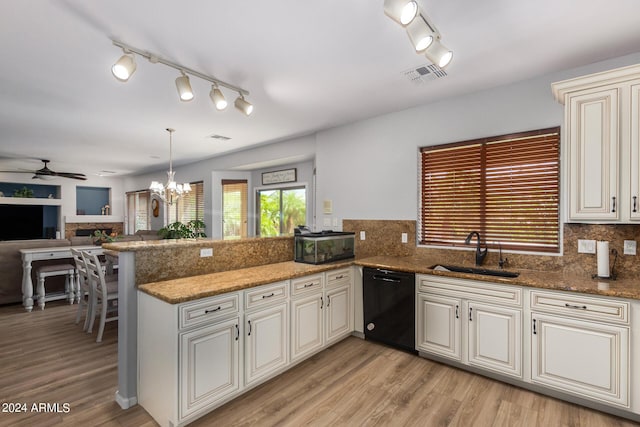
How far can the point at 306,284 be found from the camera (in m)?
2.90

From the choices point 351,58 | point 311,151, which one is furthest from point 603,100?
point 311,151

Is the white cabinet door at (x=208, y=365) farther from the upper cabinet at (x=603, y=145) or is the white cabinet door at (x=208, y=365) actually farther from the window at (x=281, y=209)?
the window at (x=281, y=209)

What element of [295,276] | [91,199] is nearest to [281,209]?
[295,276]

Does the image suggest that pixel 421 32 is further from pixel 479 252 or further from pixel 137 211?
pixel 137 211

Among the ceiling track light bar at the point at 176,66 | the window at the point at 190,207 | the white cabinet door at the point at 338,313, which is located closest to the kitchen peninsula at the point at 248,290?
the white cabinet door at the point at 338,313

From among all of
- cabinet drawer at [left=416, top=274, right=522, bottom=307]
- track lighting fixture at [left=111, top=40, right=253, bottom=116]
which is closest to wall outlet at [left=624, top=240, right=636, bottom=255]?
cabinet drawer at [left=416, top=274, right=522, bottom=307]

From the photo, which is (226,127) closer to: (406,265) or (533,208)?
(406,265)

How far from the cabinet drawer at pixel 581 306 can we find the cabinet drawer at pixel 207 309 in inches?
87.7

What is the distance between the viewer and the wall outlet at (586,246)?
8.52 ft

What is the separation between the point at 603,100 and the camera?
2.30 metres

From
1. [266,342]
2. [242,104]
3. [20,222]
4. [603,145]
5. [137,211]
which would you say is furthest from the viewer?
[137,211]

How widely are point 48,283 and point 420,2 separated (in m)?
6.10

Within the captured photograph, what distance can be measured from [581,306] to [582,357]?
0.35 meters

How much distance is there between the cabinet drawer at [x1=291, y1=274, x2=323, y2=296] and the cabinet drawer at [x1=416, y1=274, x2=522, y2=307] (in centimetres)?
93
